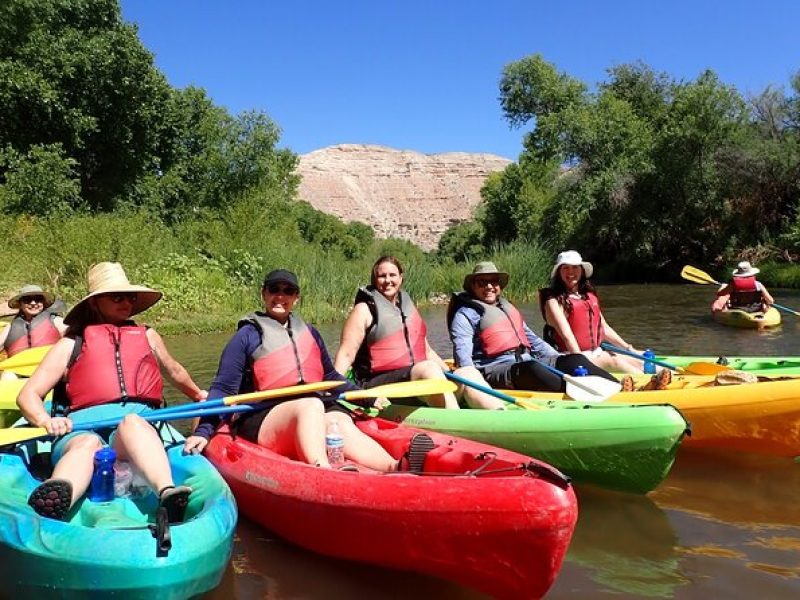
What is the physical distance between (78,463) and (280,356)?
3.76 ft

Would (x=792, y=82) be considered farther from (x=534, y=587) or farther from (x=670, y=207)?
(x=534, y=587)

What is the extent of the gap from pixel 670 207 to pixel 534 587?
22994 millimetres

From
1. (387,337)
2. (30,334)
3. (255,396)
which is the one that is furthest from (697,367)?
(30,334)

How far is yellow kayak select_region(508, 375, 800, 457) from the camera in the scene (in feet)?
13.4

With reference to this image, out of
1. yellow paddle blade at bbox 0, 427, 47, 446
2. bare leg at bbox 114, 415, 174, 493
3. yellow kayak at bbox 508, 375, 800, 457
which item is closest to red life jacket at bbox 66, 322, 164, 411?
yellow paddle blade at bbox 0, 427, 47, 446

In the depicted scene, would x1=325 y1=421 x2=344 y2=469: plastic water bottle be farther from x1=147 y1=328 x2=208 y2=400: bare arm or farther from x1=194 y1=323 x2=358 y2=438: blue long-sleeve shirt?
x1=147 y1=328 x2=208 y2=400: bare arm

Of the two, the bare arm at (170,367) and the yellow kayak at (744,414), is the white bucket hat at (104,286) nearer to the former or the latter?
the bare arm at (170,367)

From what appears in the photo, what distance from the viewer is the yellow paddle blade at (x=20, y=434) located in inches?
124

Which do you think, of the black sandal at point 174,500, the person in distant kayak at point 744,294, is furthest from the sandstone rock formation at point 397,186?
the black sandal at point 174,500

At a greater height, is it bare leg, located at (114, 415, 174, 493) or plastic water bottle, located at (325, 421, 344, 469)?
bare leg, located at (114, 415, 174, 493)

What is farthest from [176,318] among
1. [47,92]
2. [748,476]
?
[748,476]

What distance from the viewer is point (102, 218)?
15328mm

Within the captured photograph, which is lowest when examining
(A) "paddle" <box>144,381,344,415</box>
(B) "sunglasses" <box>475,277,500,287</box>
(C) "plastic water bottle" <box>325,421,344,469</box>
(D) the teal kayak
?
(D) the teal kayak

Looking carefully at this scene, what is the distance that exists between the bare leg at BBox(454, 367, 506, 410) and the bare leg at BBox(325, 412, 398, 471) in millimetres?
1029
